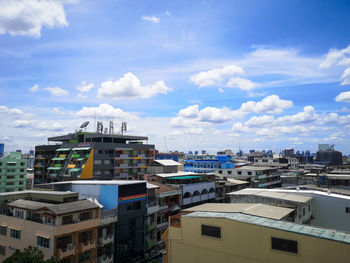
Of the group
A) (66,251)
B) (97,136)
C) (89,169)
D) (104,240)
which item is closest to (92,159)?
(89,169)

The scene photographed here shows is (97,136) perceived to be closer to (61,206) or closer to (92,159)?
(92,159)

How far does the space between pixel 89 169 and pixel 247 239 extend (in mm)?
66819

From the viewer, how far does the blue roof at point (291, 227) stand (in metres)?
22.7

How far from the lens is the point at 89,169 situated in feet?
272

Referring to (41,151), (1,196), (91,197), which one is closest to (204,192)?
(91,197)

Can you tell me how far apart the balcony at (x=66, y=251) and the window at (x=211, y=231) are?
18.5 meters

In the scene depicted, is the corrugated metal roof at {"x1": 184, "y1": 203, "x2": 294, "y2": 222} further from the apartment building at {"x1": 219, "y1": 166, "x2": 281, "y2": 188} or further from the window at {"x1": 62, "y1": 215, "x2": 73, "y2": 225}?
the apartment building at {"x1": 219, "y1": 166, "x2": 281, "y2": 188}

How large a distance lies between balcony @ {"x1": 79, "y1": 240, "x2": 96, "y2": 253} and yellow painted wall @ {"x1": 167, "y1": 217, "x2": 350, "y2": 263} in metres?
12.9

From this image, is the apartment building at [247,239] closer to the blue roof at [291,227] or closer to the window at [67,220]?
the blue roof at [291,227]

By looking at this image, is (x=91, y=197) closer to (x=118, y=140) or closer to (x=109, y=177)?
(x=109, y=177)

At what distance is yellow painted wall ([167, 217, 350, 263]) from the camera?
22.2 meters

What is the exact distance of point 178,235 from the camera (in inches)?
1202

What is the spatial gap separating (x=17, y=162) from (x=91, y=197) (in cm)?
6787

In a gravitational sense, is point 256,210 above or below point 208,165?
below
